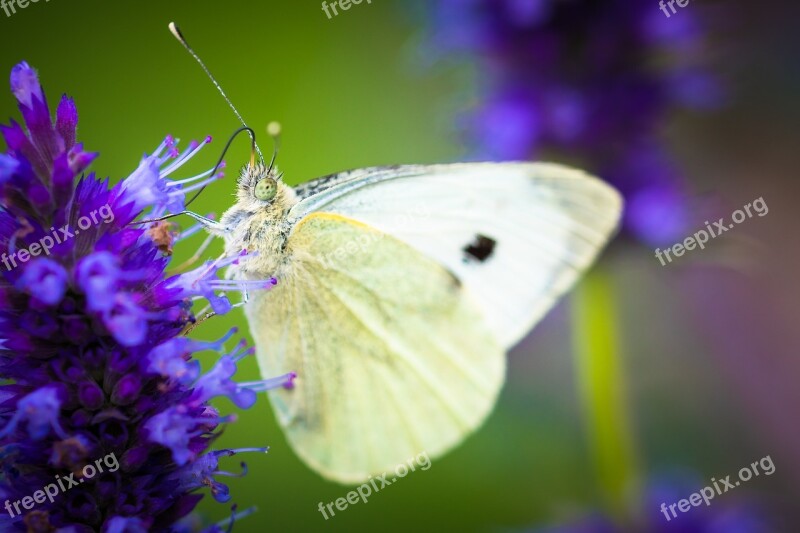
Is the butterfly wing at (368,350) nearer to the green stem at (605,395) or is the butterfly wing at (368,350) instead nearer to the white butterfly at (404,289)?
the white butterfly at (404,289)

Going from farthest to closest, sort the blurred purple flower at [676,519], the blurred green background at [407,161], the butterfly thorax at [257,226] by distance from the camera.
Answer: the blurred green background at [407,161]
the blurred purple flower at [676,519]
the butterfly thorax at [257,226]

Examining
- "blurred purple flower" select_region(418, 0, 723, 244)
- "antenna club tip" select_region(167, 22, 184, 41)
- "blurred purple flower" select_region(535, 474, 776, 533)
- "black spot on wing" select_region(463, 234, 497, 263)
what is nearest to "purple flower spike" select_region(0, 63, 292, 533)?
"antenna club tip" select_region(167, 22, 184, 41)

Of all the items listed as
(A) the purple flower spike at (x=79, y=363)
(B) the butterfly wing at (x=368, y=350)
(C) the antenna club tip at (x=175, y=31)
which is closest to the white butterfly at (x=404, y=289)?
(B) the butterfly wing at (x=368, y=350)

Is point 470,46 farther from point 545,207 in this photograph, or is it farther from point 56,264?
point 56,264

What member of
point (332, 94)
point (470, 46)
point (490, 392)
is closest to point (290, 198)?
point (490, 392)

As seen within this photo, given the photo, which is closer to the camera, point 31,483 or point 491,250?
point 31,483

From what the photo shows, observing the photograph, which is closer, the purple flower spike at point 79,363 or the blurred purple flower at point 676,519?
the purple flower spike at point 79,363
